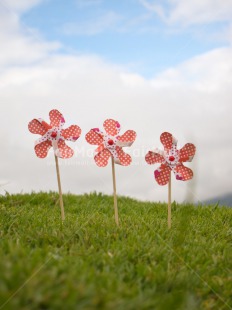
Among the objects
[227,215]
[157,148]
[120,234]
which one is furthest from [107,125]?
[227,215]

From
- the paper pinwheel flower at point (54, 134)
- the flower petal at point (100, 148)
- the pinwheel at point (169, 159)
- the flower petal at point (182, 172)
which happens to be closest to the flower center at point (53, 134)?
the paper pinwheel flower at point (54, 134)

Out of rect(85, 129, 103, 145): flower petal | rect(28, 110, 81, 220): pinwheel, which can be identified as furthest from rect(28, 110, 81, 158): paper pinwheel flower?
rect(85, 129, 103, 145): flower petal

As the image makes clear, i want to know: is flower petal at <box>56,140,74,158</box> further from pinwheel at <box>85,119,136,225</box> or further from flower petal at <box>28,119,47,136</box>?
pinwheel at <box>85,119,136,225</box>

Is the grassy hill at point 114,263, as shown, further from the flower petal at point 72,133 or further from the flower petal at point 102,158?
the flower petal at point 72,133

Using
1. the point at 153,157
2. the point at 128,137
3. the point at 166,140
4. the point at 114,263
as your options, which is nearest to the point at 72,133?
the point at 128,137

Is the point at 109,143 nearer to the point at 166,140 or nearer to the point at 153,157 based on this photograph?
the point at 153,157

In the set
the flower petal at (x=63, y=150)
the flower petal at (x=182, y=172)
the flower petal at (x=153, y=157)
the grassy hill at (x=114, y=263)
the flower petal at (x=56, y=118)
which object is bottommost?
the grassy hill at (x=114, y=263)
